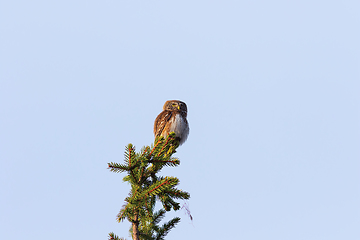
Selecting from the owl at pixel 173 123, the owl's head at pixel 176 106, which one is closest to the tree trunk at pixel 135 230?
the owl at pixel 173 123

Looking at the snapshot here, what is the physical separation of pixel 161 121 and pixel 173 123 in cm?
46

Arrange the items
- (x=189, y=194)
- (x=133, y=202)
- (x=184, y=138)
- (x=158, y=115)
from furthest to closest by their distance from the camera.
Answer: (x=158, y=115) → (x=184, y=138) → (x=189, y=194) → (x=133, y=202)

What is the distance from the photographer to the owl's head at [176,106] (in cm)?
966

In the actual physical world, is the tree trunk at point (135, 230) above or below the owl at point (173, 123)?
below

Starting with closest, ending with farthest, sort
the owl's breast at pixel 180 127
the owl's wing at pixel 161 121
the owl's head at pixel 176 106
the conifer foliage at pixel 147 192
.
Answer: the conifer foliage at pixel 147 192, the owl's breast at pixel 180 127, the owl's wing at pixel 161 121, the owl's head at pixel 176 106

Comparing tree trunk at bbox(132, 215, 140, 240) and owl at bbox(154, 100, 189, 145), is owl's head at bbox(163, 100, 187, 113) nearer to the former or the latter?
owl at bbox(154, 100, 189, 145)

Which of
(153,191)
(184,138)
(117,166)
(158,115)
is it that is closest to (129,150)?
(117,166)

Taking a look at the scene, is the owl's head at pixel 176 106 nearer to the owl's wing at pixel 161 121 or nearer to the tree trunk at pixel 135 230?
the owl's wing at pixel 161 121

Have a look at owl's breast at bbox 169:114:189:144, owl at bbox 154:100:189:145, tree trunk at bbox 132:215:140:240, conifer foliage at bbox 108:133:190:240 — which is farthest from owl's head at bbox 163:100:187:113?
tree trunk at bbox 132:215:140:240

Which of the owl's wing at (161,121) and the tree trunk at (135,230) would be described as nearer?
the tree trunk at (135,230)

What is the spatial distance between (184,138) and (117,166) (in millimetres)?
4883

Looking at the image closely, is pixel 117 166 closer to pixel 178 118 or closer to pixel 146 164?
pixel 146 164

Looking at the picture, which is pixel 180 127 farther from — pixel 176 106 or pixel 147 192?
pixel 147 192

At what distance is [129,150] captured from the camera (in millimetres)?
3975
